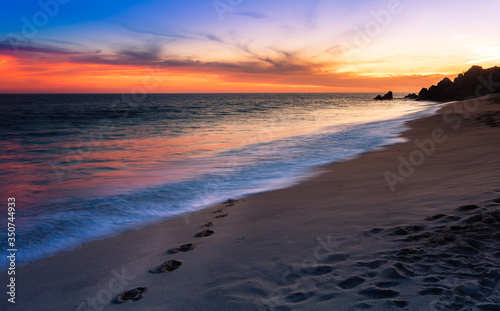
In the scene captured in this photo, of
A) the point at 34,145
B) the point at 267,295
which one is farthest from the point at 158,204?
the point at 34,145

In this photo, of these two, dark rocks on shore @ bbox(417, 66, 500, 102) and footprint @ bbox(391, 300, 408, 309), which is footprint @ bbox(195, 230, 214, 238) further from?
dark rocks on shore @ bbox(417, 66, 500, 102)

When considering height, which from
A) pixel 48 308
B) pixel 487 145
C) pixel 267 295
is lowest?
pixel 48 308

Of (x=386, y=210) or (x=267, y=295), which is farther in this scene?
(x=386, y=210)

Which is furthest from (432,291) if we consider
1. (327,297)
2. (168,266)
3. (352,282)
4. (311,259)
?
(168,266)

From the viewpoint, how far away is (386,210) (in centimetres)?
452

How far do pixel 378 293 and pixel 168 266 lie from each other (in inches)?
88.4

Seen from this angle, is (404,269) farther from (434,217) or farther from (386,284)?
(434,217)

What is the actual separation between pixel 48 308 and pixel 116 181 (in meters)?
5.86

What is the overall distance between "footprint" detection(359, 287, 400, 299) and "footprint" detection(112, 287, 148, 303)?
206 centimetres

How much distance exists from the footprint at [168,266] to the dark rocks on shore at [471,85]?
203ft

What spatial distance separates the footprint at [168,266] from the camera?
347 cm

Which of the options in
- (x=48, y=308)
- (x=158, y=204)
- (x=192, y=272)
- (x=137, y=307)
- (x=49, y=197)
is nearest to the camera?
(x=137, y=307)

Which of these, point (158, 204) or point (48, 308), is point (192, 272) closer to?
point (48, 308)

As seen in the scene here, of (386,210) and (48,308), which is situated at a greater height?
(386,210)
